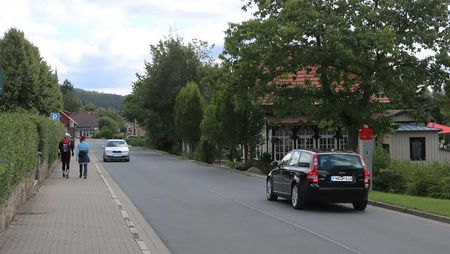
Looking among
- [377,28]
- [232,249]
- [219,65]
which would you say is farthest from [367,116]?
[232,249]

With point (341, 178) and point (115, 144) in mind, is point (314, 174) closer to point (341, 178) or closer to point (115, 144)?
point (341, 178)

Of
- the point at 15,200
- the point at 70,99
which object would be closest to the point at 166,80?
the point at 15,200

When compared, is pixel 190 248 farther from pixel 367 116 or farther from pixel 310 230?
pixel 367 116

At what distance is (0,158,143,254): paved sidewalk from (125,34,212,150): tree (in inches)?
1676

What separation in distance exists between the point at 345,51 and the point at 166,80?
39439 millimetres

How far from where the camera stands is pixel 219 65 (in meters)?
30.3

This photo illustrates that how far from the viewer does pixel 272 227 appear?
12.2m

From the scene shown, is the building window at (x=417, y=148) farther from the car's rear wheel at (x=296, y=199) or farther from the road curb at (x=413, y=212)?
the car's rear wheel at (x=296, y=199)

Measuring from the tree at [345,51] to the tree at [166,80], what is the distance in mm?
33501

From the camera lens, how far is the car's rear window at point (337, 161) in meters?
15.2

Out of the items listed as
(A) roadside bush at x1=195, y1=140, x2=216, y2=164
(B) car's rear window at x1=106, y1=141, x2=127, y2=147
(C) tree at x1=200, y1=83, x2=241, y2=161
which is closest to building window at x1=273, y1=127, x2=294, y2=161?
Answer: (C) tree at x1=200, y1=83, x2=241, y2=161

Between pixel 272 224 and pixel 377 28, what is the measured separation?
539 inches

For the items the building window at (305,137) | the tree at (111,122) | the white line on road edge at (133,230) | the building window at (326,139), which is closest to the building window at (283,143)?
the building window at (305,137)

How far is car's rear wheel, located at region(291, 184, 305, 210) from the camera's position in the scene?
15345 mm
